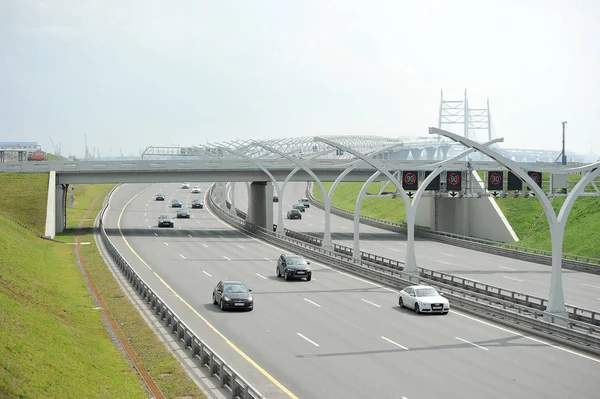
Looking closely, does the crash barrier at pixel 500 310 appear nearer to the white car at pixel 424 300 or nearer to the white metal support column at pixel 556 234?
the white metal support column at pixel 556 234

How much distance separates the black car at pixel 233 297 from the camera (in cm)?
3556

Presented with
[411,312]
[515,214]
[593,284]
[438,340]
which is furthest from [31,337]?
[515,214]

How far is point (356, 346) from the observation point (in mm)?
27750

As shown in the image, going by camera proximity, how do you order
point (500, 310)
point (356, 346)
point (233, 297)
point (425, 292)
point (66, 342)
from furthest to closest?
point (425, 292)
point (233, 297)
point (500, 310)
point (356, 346)
point (66, 342)

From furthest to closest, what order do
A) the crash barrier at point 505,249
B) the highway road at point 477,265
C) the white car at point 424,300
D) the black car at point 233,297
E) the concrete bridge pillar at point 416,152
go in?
the concrete bridge pillar at point 416,152, the crash barrier at point 505,249, the highway road at point 477,265, the black car at point 233,297, the white car at point 424,300

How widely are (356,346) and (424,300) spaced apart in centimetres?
865

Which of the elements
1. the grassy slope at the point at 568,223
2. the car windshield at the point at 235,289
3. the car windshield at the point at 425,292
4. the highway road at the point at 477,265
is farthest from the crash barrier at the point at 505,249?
the car windshield at the point at 235,289

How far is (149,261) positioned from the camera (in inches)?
2207

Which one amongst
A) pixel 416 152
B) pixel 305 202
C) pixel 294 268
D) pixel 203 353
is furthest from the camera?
pixel 416 152

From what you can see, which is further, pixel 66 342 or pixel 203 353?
pixel 66 342

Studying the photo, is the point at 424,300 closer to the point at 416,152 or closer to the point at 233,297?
the point at 233,297

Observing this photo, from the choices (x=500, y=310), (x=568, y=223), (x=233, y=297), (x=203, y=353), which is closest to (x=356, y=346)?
(x=203, y=353)

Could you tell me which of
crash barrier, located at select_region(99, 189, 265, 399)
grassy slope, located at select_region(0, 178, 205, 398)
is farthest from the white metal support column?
grassy slope, located at select_region(0, 178, 205, 398)

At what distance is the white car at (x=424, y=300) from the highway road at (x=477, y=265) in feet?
26.1
